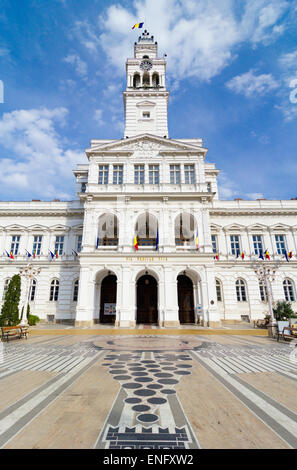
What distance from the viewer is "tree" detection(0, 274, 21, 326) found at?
16341 millimetres

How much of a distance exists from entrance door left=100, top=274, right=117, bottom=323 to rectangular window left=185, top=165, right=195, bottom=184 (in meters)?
13.5

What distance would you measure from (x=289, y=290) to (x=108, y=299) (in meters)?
20.7

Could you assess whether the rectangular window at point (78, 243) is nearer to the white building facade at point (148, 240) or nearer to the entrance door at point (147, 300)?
the white building facade at point (148, 240)

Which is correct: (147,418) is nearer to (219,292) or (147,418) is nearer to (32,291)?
(219,292)

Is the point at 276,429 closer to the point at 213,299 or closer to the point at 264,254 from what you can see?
the point at 213,299

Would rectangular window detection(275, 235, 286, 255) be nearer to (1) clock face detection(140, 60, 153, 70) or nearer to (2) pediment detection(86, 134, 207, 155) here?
(2) pediment detection(86, 134, 207, 155)

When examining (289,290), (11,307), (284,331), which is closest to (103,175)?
(11,307)

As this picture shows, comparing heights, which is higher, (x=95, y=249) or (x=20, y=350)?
(x=95, y=249)

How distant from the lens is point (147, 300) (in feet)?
78.3

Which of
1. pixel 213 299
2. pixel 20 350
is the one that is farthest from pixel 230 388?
pixel 213 299

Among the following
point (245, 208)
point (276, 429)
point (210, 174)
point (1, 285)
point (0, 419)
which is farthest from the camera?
point (210, 174)

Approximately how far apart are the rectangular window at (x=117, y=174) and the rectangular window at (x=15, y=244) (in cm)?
1446

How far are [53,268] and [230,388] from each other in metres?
24.5

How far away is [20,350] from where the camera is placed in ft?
34.7
